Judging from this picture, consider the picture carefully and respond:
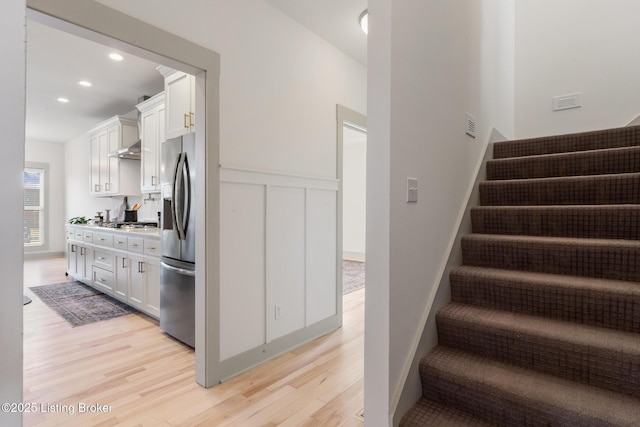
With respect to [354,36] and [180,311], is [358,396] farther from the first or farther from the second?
[354,36]

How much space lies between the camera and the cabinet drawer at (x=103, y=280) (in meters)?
3.99

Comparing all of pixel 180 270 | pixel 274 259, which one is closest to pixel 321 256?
pixel 274 259

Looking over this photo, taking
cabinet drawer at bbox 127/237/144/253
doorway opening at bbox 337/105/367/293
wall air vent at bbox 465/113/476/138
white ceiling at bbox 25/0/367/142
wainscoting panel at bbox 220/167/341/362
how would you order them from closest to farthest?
wall air vent at bbox 465/113/476/138, wainscoting panel at bbox 220/167/341/362, white ceiling at bbox 25/0/367/142, cabinet drawer at bbox 127/237/144/253, doorway opening at bbox 337/105/367/293

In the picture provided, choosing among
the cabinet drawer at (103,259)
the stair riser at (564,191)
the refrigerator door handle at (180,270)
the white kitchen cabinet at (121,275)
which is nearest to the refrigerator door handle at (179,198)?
the refrigerator door handle at (180,270)

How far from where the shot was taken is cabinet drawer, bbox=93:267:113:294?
3.99 meters

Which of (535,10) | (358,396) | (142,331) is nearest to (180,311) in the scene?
(142,331)

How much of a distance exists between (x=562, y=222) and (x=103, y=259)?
4947mm

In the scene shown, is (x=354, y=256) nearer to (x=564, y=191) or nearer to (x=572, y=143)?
(x=572, y=143)

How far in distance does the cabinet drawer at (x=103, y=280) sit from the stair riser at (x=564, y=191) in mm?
4323

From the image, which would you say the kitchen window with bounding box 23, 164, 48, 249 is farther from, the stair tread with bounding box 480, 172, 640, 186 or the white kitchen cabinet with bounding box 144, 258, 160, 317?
the stair tread with bounding box 480, 172, 640, 186

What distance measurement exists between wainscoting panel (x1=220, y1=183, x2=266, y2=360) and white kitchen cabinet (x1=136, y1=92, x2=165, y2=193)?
1.82m

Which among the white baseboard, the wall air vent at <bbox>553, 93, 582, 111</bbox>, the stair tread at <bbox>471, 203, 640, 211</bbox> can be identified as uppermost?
the wall air vent at <bbox>553, 93, 582, 111</bbox>

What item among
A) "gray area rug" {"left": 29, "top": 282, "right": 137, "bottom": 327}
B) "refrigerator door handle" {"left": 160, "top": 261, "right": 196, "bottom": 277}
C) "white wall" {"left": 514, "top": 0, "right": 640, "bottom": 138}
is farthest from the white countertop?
"white wall" {"left": 514, "top": 0, "right": 640, "bottom": 138}

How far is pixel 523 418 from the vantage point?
130cm
